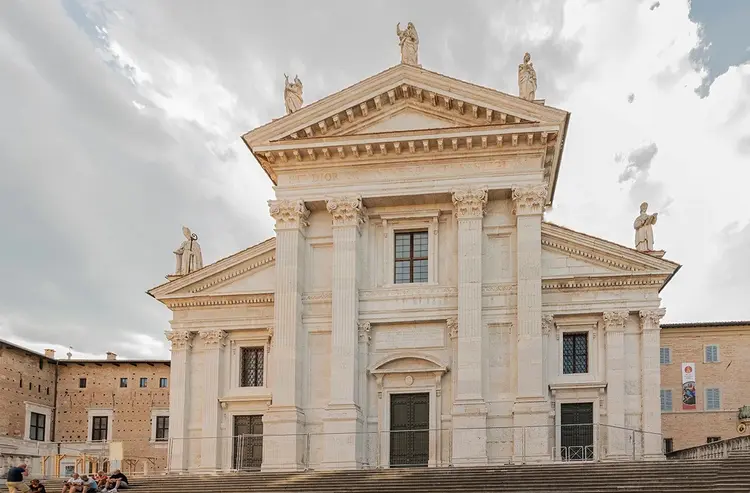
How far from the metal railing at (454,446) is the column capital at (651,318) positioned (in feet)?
11.5

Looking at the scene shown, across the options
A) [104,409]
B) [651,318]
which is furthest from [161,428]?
[651,318]

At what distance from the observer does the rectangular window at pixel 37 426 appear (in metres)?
53.9

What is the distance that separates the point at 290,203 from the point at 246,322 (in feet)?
16.0

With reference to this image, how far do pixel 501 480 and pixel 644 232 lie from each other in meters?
12.3

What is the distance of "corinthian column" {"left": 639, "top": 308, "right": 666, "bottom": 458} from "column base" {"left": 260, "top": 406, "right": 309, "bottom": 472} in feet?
37.1

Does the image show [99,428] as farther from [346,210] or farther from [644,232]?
[644,232]

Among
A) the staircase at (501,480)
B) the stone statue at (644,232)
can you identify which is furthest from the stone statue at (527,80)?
the staircase at (501,480)

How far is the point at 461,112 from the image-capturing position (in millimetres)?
33031

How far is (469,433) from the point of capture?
101ft

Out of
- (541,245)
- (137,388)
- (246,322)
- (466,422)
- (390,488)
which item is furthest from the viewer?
(137,388)

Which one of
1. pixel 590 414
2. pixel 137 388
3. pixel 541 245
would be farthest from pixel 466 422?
pixel 137 388

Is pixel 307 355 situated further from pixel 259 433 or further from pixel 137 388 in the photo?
pixel 137 388

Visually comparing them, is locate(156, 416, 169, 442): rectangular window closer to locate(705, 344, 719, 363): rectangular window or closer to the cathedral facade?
the cathedral facade

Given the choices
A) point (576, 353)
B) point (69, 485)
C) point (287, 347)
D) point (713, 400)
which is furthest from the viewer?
point (713, 400)
